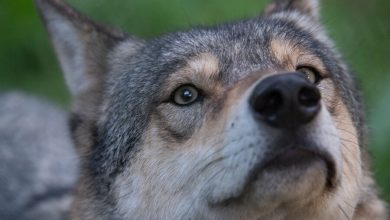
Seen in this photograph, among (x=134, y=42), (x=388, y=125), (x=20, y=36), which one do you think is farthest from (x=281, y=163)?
(x=20, y=36)

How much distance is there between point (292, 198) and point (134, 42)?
241cm

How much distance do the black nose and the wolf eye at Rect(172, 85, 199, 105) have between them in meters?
0.81

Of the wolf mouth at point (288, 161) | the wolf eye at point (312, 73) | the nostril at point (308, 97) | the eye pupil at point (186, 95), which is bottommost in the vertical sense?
the wolf mouth at point (288, 161)

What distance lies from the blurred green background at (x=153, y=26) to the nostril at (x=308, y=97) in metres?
4.80

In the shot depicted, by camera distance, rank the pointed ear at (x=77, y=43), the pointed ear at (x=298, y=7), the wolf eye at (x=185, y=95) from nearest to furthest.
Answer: the wolf eye at (x=185, y=95)
the pointed ear at (x=77, y=43)
the pointed ear at (x=298, y=7)

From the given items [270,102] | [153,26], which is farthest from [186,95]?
[153,26]

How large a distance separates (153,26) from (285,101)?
6.43 metres

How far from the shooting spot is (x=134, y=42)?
20.9 ft

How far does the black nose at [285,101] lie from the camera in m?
4.31

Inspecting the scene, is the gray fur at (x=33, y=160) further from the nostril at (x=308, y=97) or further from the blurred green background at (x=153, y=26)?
the nostril at (x=308, y=97)

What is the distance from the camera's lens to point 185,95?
5195mm

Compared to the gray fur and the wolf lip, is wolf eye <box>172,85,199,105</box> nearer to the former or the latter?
the wolf lip

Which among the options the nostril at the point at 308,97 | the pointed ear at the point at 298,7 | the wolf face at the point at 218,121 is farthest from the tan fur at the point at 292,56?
the pointed ear at the point at 298,7

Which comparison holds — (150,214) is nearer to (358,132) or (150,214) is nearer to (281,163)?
(281,163)
